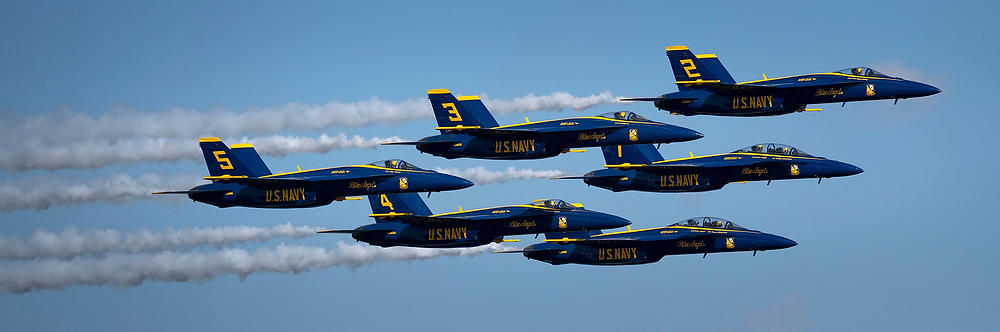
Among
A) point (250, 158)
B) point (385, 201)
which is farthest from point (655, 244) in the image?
point (250, 158)

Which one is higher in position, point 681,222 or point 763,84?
point 763,84

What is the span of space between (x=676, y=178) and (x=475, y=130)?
15.0m

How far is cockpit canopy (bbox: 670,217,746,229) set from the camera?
134 m

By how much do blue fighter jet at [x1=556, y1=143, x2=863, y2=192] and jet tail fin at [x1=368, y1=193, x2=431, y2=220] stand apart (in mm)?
12848

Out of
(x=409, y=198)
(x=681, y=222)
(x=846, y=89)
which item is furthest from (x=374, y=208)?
(x=846, y=89)

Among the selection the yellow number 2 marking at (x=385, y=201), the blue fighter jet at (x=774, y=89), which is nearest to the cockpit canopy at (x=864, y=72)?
the blue fighter jet at (x=774, y=89)

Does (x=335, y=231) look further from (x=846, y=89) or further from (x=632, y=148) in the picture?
(x=846, y=89)

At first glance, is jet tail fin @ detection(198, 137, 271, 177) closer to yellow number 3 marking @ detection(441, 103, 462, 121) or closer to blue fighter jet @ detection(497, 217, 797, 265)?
yellow number 3 marking @ detection(441, 103, 462, 121)

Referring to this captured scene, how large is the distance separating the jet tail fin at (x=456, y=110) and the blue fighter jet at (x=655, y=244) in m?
11.2

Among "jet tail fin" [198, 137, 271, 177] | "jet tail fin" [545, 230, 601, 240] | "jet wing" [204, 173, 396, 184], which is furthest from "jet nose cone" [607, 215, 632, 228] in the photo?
"jet tail fin" [198, 137, 271, 177]

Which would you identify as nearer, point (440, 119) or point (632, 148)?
point (440, 119)

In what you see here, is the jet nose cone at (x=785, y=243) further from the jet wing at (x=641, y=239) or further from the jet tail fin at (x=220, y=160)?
the jet tail fin at (x=220, y=160)

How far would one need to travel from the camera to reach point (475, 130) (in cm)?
12362

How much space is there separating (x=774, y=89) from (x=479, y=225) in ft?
67.5
